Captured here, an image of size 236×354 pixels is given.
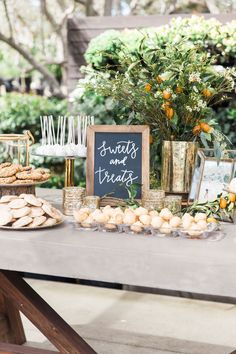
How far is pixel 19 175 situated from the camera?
96.3 inches

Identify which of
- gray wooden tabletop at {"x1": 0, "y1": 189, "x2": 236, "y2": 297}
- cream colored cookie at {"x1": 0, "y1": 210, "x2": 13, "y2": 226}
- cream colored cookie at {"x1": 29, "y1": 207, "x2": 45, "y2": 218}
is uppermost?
cream colored cookie at {"x1": 29, "y1": 207, "x2": 45, "y2": 218}

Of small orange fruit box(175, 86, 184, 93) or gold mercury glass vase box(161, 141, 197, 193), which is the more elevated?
small orange fruit box(175, 86, 184, 93)

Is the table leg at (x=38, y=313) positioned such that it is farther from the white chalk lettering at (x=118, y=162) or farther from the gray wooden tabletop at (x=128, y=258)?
the white chalk lettering at (x=118, y=162)

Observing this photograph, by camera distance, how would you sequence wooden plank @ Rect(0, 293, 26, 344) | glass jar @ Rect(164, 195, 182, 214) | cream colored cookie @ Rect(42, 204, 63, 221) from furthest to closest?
wooden plank @ Rect(0, 293, 26, 344)
glass jar @ Rect(164, 195, 182, 214)
cream colored cookie @ Rect(42, 204, 63, 221)

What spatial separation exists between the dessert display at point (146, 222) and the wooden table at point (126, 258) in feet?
0.11

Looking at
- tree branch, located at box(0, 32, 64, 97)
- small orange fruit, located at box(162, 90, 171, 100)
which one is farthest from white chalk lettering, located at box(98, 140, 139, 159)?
tree branch, located at box(0, 32, 64, 97)

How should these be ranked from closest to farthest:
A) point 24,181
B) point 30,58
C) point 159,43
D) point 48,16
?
point 24,181
point 159,43
point 30,58
point 48,16

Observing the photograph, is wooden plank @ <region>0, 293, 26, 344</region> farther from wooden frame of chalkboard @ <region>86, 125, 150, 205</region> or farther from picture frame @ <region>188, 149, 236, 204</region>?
picture frame @ <region>188, 149, 236, 204</region>

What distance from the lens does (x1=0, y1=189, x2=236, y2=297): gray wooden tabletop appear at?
5.90 ft

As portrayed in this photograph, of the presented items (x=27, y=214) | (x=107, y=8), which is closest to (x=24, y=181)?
(x=27, y=214)

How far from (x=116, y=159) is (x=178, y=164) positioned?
0.25 m

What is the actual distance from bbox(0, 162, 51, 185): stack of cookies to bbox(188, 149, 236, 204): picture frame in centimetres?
58

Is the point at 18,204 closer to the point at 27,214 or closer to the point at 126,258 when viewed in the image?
the point at 27,214

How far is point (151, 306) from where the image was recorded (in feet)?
12.8
